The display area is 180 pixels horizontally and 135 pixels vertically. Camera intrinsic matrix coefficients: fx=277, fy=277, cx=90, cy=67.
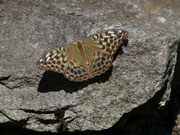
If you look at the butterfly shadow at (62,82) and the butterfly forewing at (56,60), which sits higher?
the butterfly forewing at (56,60)

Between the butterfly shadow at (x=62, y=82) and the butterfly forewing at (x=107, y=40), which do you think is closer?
the butterfly forewing at (x=107, y=40)

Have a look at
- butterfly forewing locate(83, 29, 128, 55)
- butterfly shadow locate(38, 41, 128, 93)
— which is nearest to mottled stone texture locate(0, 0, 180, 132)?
butterfly shadow locate(38, 41, 128, 93)

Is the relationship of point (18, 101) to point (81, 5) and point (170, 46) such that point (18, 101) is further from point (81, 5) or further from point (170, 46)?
point (170, 46)

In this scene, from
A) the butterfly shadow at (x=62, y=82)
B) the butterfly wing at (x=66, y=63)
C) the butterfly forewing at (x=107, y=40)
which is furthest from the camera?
the butterfly shadow at (x=62, y=82)

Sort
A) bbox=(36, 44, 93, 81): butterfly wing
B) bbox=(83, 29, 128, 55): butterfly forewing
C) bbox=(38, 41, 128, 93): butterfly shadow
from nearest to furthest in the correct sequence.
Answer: bbox=(36, 44, 93, 81): butterfly wing, bbox=(83, 29, 128, 55): butterfly forewing, bbox=(38, 41, 128, 93): butterfly shadow

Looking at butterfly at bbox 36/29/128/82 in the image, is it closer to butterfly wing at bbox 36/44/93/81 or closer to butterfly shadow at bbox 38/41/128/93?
butterfly wing at bbox 36/44/93/81

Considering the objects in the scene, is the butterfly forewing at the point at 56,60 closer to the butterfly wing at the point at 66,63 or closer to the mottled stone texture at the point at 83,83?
the butterfly wing at the point at 66,63

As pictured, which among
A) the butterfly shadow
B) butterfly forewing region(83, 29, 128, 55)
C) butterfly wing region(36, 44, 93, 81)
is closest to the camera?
butterfly wing region(36, 44, 93, 81)

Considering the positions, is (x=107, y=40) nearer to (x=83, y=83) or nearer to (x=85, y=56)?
(x=85, y=56)

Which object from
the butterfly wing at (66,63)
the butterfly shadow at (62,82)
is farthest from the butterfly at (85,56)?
the butterfly shadow at (62,82)
